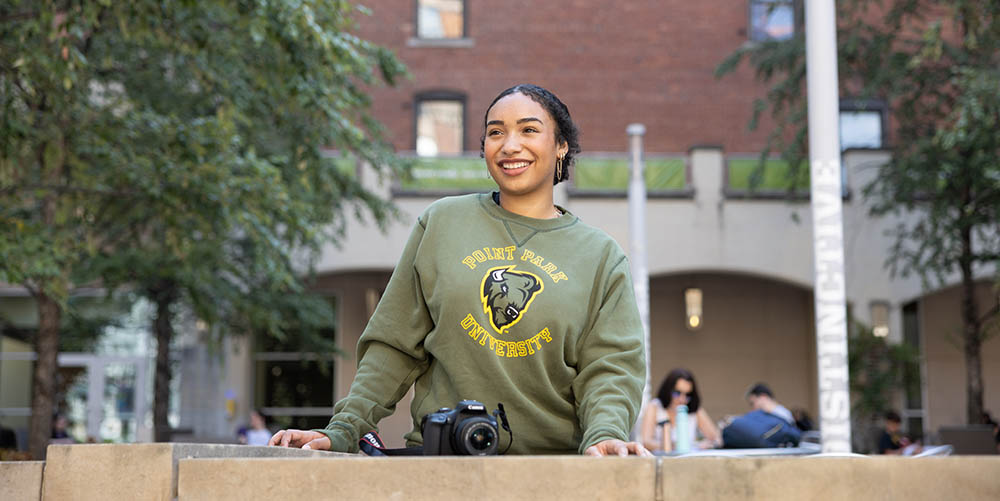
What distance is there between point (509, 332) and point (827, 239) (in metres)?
6.99

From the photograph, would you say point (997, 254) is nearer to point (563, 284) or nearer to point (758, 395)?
point (758, 395)

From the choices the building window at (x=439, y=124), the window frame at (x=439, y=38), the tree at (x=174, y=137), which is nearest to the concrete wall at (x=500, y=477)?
the tree at (x=174, y=137)

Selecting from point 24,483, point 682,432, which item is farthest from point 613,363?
point 682,432

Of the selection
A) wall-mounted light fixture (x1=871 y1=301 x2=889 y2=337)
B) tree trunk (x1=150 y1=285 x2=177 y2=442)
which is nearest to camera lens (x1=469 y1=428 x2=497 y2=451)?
tree trunk (x1=150 y1=285 x2=177 y2=442)

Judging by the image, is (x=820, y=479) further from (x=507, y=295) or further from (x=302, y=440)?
(x=302, y=440)

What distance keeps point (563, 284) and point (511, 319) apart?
155 mm

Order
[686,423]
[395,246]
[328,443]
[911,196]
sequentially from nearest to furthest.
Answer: [328,443], [686,423], [911,196], [395,246]

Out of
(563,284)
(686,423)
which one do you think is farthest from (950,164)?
(563,284)

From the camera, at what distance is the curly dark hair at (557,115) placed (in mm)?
2877

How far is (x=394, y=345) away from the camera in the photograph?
2811mm

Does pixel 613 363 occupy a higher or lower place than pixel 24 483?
higher

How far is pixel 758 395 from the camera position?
1158 cm

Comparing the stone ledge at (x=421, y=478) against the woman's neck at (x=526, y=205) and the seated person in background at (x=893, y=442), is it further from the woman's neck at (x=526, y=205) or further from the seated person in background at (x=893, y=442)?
the seated person in background at (x=893, y=442)

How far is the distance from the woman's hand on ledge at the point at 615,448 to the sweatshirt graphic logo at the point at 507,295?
0.42m
